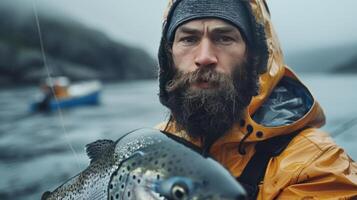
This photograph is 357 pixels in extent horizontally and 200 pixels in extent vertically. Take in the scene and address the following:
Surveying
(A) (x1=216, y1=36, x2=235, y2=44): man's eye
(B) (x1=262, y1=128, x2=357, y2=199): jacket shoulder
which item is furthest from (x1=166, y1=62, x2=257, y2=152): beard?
(B) (x1=262, y1=128, x2=357, y2=199): jacket shoulder

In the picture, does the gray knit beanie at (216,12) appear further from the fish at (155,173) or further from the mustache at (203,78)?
the fish at (155,173)

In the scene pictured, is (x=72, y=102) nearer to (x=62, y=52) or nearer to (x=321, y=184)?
(x=321, y=184)

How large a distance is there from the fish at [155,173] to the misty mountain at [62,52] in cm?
7610

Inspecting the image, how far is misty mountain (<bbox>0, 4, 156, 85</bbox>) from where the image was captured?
75500 millimetres

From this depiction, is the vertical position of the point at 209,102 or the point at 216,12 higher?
the point at 216,12

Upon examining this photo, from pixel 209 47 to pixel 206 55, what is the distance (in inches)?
3.2

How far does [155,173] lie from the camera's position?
1699 mm

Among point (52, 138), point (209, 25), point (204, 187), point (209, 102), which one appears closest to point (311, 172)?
point (209, 102)

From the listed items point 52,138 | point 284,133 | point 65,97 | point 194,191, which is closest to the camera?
point 194,191

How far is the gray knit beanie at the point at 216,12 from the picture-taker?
2.91 m

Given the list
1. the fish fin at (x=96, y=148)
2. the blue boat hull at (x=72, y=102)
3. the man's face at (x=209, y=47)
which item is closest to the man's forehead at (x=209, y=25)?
the man's face at (x=209, y=47)

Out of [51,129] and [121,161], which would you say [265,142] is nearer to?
[121,161]

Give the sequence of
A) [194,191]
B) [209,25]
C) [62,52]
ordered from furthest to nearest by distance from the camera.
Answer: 1. [62,52]
2. [209,25]
3. [194,191]

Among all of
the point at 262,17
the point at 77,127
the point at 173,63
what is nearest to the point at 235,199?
the point at 173,63
